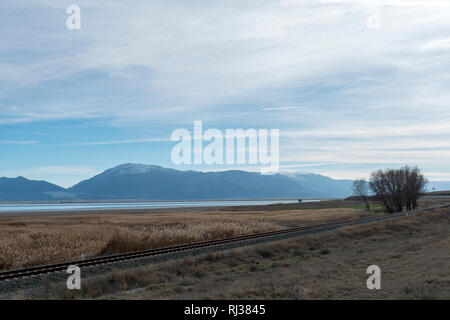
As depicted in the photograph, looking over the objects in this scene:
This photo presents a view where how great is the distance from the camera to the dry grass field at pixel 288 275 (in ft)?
42.7

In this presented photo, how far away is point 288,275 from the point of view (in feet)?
55.0

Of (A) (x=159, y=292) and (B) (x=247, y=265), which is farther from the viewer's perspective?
(B) (x=247, y=265)

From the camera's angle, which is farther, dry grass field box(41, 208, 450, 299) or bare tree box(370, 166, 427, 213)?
bare tree box(370, 166, 427, 213)

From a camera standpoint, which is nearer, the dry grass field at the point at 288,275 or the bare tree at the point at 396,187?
the dry grass field at the point at 288,275

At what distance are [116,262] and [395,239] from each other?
2170 cm

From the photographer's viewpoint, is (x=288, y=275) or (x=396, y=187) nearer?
(x=288, y=275)

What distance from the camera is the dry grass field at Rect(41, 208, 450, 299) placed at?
13.0 m
